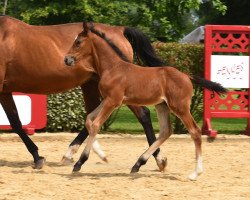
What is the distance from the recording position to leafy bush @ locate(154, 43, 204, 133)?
11.7 m

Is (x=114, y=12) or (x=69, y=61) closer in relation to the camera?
(x=69, y=61)

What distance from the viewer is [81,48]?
7.54 m

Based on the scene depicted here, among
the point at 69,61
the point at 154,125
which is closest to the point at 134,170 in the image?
the point at 69,61

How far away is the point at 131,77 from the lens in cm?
743

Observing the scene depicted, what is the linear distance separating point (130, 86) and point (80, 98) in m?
4.33

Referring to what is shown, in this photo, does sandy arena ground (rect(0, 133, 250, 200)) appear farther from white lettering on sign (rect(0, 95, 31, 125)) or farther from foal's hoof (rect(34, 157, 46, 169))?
white lettering on sign (rect(0, 95, 31, 125))

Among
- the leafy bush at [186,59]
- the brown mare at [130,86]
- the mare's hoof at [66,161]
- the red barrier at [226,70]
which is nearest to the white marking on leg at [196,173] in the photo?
the brown mare at [130,86]

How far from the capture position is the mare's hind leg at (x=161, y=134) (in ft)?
25.1

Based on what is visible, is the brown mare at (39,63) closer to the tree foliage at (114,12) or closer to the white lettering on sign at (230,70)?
the white lettering on sign at (230,70)

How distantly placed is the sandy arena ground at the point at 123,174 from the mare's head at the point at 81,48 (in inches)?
50.7

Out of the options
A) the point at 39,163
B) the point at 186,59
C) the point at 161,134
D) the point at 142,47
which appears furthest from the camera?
the point at 186,59

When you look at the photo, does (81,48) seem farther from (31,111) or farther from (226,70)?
(226,70)

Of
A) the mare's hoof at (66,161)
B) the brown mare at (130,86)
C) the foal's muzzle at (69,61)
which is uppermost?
the foal's muzzle at (69,61)

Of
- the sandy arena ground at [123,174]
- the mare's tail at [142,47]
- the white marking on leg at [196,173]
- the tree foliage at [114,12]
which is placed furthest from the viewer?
the tree foliage at [114,12]
